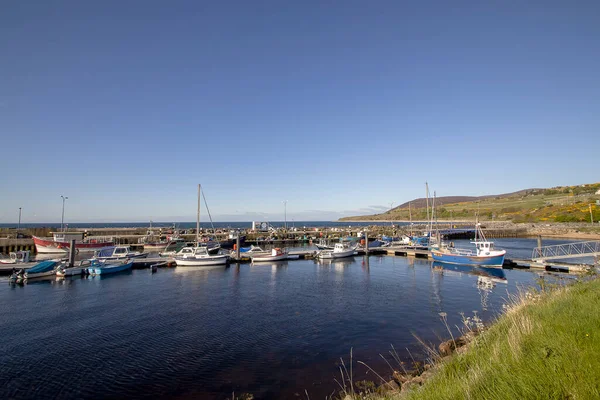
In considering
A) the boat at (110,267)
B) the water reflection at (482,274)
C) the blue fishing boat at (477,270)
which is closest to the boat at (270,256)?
the boat at (110,267)

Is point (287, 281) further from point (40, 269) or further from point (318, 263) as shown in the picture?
point (40, 269)

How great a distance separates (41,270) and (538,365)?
43.1 m

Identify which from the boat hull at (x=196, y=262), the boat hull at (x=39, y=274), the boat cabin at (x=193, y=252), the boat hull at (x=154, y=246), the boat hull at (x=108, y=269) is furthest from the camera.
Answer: the boat hull at (x=154, y=246)

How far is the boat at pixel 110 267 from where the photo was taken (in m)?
36.5

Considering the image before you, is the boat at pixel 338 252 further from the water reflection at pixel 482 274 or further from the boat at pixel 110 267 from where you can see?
the boat at pixel 110 267

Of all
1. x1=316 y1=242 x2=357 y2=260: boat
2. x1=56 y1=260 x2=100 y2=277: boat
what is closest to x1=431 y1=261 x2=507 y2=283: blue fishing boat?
x1=316 y1=242 x2=357 y2=260: boat

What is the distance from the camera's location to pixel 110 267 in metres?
37.7

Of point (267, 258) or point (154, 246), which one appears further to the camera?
point (154, 246)

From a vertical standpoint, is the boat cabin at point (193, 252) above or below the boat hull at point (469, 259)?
above

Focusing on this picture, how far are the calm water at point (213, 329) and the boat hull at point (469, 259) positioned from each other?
2.99m

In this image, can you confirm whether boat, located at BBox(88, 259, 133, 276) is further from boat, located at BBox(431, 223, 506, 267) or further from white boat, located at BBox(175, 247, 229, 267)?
boat, located at BBox(431, 223, 506, 267)

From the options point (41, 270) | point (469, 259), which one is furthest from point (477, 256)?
point (41, 270)

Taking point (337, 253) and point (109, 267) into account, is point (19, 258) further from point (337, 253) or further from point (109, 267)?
point (337, 253)

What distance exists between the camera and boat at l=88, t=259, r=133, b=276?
1438 inches
